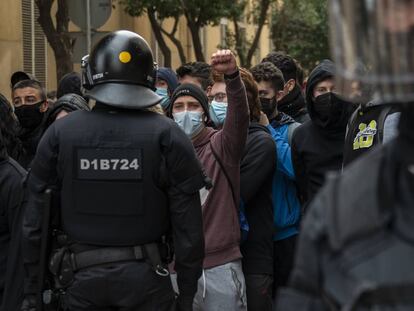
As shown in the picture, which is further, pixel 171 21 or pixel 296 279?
pixel 171 21

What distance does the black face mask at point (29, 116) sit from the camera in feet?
24.3

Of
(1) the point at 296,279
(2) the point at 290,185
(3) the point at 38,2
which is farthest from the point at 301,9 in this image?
(1) the point at 296,279

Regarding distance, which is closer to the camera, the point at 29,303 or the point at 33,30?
the point at 29,303

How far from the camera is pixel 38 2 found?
1319 cm

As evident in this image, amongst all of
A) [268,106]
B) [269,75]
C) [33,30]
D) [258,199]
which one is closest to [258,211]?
[258,199]

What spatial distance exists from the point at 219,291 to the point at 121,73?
1364 mm

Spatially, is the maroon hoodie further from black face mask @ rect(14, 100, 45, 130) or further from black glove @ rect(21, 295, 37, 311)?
black face mask @ rect(14, 100, 45, 130)

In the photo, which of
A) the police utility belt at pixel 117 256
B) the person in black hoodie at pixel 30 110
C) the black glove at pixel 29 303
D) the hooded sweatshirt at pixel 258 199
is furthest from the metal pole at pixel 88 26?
the police utility belt at pixel 117 256

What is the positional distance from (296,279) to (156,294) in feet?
7.52

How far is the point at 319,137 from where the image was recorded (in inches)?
234

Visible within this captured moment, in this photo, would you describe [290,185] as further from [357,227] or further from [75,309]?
[357,227]

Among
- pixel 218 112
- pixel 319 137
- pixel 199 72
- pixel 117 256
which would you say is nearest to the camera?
pixel 117 256

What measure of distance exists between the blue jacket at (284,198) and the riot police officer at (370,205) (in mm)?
3710

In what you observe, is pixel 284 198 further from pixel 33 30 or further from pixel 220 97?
pixel 33 30
